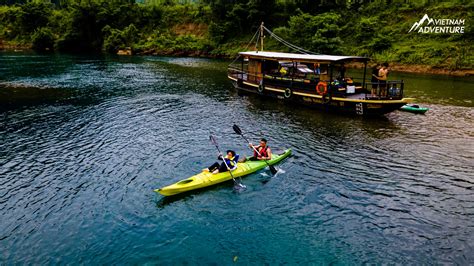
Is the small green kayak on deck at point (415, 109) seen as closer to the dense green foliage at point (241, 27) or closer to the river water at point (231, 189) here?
the river water at point (231, 189)

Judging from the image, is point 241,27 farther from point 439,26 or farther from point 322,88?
point 322,88

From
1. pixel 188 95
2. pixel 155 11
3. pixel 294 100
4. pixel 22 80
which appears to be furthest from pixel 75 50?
pixel 294 100

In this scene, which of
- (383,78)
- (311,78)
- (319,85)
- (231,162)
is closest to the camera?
(231,162)

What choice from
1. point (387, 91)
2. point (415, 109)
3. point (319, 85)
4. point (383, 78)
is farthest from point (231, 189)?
point (415, 109)

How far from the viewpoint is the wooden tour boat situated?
94.3ft

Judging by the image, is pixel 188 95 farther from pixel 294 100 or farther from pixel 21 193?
pixel 21 193

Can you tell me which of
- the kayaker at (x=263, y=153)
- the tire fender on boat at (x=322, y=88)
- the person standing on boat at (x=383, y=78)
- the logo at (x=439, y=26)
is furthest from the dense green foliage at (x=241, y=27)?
the kayaker at (x=263, y=153)

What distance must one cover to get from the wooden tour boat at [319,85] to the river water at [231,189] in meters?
1.29

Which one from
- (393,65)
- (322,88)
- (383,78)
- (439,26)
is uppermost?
(439,26)

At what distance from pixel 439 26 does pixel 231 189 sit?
57509mm

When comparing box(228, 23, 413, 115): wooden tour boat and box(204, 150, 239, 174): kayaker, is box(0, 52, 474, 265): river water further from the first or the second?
box(228, 23, 413, 115): wooden tour boat

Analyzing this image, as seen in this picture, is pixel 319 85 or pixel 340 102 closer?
pixel 340 102

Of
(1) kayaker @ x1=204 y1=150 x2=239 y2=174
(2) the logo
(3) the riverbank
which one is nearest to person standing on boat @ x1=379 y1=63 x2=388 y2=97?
(1) kayaker @ x1=204 y1=150 x2=239 y2=174

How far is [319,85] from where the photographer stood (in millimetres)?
31688
